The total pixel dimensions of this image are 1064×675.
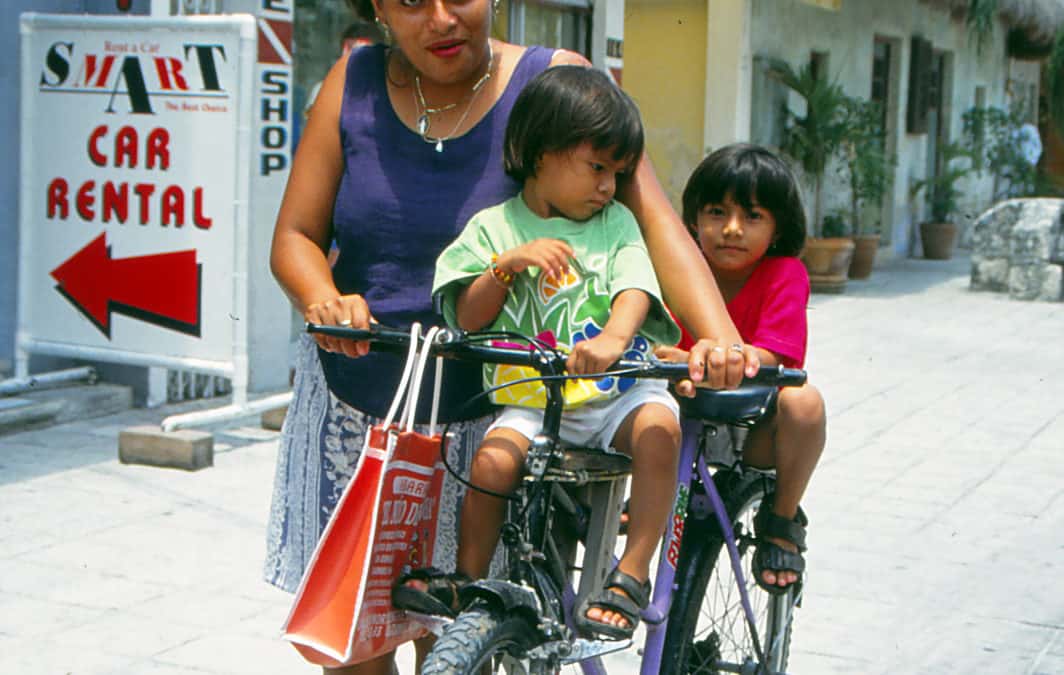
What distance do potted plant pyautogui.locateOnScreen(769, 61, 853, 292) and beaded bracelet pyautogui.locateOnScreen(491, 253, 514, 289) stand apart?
36.7 ft

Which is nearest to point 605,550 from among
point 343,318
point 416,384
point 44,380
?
point 416,384

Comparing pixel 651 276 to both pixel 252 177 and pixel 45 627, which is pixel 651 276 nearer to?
pixel 45 627

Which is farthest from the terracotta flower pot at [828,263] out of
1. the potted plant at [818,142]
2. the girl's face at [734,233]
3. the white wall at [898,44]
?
the girl's face at [734,233]

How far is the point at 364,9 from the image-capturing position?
2643 millimetres

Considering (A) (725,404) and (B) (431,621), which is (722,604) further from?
(B) (431,621)

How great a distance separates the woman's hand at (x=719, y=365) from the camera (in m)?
2.28

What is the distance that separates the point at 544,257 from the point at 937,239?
16.0 meters

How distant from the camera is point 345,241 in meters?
2.61

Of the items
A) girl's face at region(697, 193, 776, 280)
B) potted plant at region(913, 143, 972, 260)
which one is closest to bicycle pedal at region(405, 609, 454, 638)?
girl's face at region(697, 193, 776, 280)

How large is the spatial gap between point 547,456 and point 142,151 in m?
4.65

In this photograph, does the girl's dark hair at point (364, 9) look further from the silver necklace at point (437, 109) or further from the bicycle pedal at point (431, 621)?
the bicycle pedal at point (431, 621)

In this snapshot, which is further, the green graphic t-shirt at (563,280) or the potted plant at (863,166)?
the potted plant at (863,166)

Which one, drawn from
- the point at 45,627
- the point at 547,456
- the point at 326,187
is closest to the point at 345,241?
the point at 326,187

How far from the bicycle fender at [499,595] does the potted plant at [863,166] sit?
39.6ft
